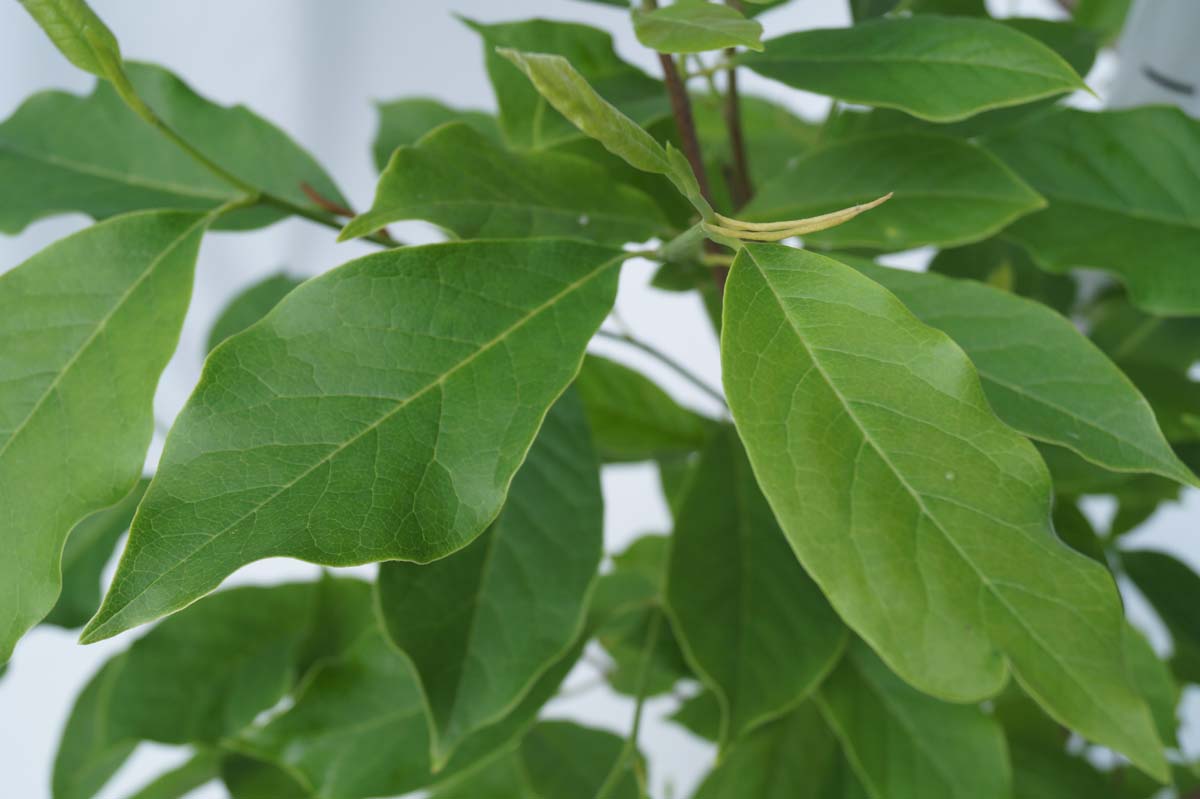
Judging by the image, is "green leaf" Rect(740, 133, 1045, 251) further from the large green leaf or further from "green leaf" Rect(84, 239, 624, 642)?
the large green leaf

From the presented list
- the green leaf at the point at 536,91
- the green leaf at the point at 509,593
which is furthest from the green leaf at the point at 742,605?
the green leaf at the point at 536,91

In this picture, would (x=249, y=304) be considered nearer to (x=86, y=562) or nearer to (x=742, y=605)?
(x=86, y=562)

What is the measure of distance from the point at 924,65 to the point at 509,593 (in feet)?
0.73

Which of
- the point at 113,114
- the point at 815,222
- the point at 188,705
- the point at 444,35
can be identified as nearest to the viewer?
the point at 815,222

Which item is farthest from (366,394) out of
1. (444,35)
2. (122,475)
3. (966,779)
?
(444,35)

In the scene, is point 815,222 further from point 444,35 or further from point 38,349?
point 444,35

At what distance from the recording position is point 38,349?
0.30 metres

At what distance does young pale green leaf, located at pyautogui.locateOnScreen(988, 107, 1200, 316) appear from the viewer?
0.43 meters

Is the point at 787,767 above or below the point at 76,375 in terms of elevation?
below

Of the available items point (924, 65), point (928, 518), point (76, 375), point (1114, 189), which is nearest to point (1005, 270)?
point (1114, 189)

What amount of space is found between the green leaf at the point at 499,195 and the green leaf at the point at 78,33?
0.26 ft

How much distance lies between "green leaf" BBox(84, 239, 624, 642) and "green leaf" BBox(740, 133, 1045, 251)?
0.14 m

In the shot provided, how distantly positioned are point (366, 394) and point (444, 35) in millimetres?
1007

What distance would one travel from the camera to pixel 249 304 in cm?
56
